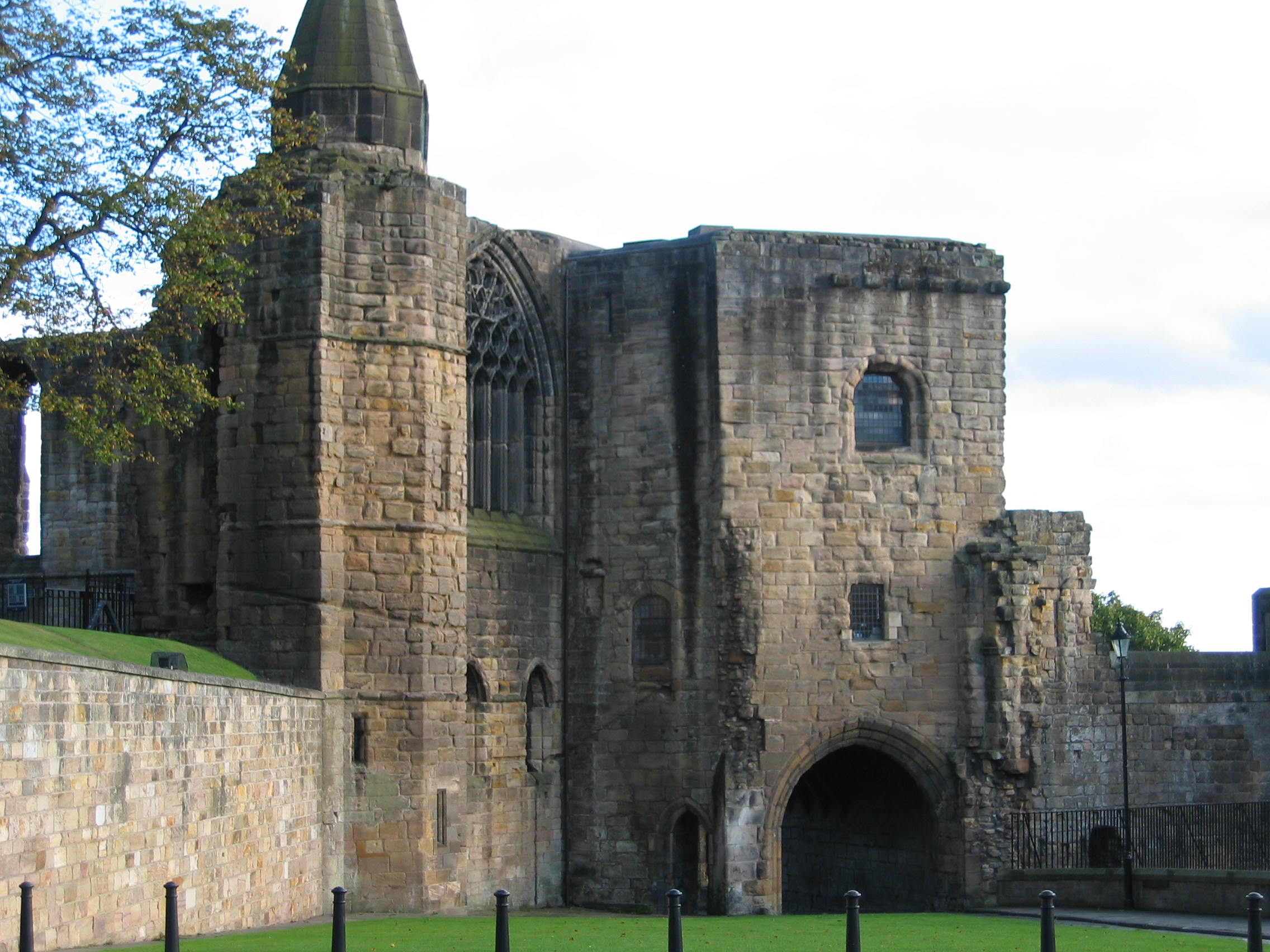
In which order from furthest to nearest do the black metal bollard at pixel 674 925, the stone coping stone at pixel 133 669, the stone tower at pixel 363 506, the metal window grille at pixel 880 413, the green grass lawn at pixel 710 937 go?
the metal window grille at pixel 880 413, the stone tower at pixel 363 506, the green grass lawn at pixel 710 937, the stone coping stone at pixel 133 669, the black metal bollard at pixel 674 925

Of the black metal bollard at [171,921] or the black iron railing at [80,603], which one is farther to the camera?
the black iron railing at [80,603]

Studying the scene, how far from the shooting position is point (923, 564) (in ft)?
98.7

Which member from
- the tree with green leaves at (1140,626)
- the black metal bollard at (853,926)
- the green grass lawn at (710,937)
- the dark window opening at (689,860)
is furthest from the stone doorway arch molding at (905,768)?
the tree with green leaves at (1140,626)

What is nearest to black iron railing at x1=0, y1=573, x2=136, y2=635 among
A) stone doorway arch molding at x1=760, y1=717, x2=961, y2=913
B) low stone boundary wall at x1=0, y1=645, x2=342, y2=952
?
low stone boundary wall at x1=0, y1=645, x2=342, y2=952

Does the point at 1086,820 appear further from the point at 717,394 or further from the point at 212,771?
the point at 212,771

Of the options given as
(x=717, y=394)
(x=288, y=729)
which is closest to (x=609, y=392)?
(x=717, y=394)

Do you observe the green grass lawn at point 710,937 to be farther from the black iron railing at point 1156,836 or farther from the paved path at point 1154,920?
the black iron railing at point 1156,836

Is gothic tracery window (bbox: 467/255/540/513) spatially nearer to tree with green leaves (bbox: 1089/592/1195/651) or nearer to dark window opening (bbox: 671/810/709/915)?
dark window opening (bbox: 671/810/709/915)

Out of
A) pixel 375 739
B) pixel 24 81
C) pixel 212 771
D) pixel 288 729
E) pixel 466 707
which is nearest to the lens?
pixel 212 771

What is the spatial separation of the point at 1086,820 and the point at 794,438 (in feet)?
23.9

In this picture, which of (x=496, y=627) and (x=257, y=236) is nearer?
(x=257, y=236)

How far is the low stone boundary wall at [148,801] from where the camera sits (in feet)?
51.0

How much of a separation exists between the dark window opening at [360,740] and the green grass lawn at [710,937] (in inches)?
102

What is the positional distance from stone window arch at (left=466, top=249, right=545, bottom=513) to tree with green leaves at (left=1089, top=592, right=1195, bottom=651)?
38.3 m
